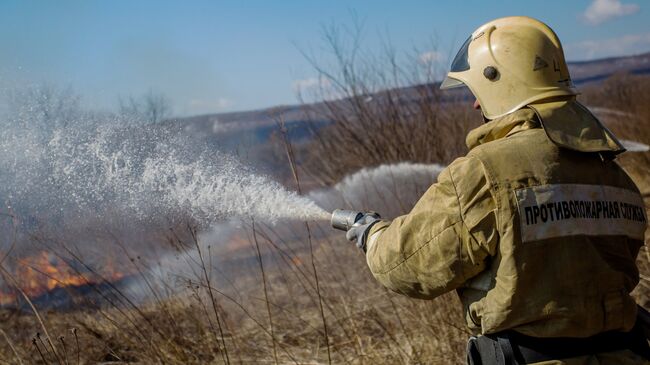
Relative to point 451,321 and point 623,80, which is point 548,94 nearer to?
point 451,321

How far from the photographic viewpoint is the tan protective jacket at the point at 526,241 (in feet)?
6.33

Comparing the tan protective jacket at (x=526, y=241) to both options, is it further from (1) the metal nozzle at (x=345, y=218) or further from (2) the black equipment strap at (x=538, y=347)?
(1) the metal nozzle at (x=345, y=218)

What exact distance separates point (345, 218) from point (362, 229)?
0.20 meters

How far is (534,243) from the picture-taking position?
76.0 inches

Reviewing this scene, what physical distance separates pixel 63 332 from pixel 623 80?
79.6 feet

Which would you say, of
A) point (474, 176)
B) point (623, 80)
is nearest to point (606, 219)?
point (474, 176)

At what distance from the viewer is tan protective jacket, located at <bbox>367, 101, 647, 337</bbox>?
193 cm

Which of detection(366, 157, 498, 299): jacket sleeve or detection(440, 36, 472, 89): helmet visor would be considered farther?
detection(440, 36, 472, 89): helmet visor

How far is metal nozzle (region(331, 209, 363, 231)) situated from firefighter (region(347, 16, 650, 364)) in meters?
0.38

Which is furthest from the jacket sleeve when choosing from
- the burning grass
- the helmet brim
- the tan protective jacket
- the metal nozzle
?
the burning grass

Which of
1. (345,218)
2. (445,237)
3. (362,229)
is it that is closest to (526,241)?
(445,237)

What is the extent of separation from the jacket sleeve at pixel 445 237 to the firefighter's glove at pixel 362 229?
0.84 feet

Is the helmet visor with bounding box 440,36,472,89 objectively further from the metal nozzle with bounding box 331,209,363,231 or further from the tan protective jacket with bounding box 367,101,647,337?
the metal nozzle with bounding box 331,209,363,231

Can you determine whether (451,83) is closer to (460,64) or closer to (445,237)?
(460,64)
